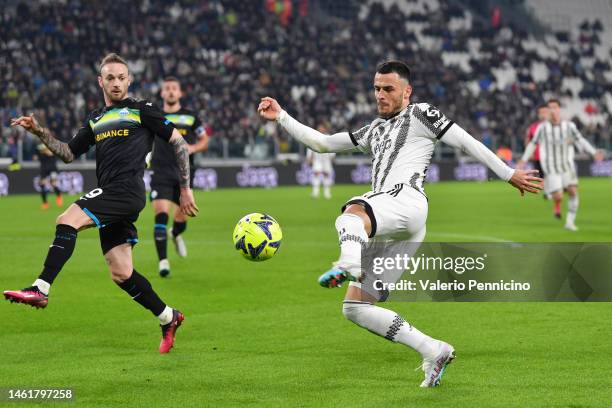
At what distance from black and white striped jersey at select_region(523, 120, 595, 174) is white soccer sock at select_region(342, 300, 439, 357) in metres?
14.8

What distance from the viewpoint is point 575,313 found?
995cm

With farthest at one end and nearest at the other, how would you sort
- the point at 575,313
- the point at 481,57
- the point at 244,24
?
1. the point at 481,57
2. the point at 244,24
3. the point at 575,313

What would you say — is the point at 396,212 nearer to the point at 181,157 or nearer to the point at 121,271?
the point at 181,157

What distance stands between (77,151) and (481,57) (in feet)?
153

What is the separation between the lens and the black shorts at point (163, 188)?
44.4ft

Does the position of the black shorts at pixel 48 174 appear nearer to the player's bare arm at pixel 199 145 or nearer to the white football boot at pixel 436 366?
the player's bare arm at pixel 199 145

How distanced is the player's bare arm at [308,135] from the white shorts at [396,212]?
31.1 inches

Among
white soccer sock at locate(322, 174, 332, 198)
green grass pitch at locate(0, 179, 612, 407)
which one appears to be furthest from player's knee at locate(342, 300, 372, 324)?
white soccer sock at locate(322, 174, 332, 198)

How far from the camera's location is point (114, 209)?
7730 millimetres

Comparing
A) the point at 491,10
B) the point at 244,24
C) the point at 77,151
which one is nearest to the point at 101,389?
the point at 77,151

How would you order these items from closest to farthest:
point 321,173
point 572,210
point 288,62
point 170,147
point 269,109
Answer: point 269,109, point 170,147, point 572,210, point 321,173, point 288,62

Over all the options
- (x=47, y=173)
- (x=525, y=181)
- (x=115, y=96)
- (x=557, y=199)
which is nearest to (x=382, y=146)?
(x=525, y=181)

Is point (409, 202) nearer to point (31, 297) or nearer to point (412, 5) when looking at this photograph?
point (31, 297)

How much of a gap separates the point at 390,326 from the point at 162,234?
278 inches
